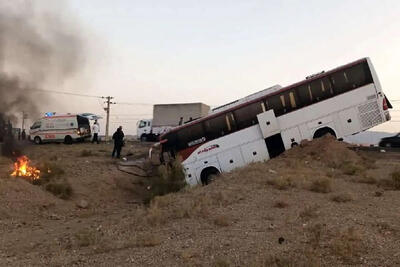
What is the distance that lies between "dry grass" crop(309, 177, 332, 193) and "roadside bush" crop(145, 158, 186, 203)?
262 inches

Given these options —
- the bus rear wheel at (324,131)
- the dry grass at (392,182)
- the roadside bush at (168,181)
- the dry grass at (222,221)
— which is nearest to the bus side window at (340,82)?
the bus rear wheel at (324,131)

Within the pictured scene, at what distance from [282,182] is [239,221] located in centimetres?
372

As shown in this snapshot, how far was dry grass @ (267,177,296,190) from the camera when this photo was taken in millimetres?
12641

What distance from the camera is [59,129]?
34.5 m

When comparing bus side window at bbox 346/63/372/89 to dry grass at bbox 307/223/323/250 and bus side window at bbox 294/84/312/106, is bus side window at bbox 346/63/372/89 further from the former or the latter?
dry grass at bbox 307/223/323/250

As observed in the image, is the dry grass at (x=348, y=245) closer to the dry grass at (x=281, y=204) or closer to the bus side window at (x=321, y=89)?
the dry grass at (x=281, y=204)

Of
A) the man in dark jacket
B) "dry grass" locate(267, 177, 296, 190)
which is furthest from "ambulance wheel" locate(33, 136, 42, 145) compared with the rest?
"dry grass" locate(267, 177, 296, 190)

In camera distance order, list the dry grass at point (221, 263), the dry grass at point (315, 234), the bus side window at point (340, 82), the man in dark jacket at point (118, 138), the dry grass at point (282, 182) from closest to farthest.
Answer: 1. the dry grass at point (221, 263)
2. the dry grass at point (315, 234)
3. the dry grass at point (282, 182)
4. the bus side window at point (340, 82)
5. the man in dark jacket at point (118, 138)

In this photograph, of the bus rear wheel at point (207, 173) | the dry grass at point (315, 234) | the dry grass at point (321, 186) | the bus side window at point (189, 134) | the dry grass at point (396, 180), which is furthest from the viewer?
the bus side window at point (189, 134)

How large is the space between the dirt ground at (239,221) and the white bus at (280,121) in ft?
4.57

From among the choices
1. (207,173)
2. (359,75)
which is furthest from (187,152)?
(359,75)

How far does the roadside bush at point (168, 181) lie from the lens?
56.7ft

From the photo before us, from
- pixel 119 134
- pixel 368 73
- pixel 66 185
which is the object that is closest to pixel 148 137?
pixel 119 134

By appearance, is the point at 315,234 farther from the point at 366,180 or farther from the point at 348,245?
the point at 366,180
